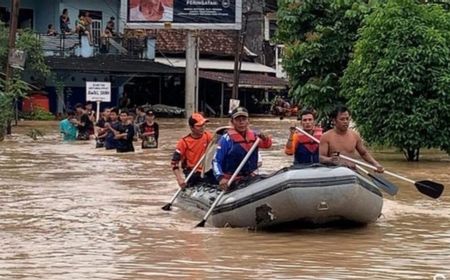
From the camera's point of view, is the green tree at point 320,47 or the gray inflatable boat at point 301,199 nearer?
the gray inflatable boat at point 301,199

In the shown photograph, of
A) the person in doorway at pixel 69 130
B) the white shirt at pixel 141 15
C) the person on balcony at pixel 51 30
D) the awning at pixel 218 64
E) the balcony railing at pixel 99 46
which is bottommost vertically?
the person in doorway at pixel 69 130

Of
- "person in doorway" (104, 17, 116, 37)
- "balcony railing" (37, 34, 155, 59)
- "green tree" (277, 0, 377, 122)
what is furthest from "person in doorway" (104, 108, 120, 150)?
"person in doorway" (104, 17, 116, 37)

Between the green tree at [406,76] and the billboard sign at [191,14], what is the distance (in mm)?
23122

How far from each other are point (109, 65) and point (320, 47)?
70.7 feet

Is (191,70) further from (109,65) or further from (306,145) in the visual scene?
(306,145)

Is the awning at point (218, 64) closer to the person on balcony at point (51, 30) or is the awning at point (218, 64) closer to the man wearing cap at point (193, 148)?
the person on balcony at point (51, 30)

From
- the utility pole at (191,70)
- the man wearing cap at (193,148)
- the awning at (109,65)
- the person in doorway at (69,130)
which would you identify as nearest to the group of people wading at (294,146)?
the man wearing cap at (193,148)

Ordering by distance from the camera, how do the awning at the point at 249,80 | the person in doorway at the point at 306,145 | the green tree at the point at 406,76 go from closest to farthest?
1. the person in doorway at the point at 306,145
2. the green tree at the point at 406,76
3. the awning at the point at 249,80

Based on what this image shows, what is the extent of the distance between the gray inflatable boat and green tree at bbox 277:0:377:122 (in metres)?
15.3

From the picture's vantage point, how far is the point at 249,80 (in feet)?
190

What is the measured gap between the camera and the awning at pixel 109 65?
47281 mm

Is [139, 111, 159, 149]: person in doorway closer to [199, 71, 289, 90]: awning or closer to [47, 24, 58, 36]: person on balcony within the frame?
[47, 24, 58, 36]: person on balcony

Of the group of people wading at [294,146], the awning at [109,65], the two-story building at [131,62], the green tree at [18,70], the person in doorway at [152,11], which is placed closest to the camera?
the group of people wading at [294,146]

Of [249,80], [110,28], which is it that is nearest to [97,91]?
[110,28]
